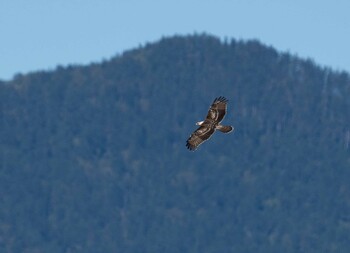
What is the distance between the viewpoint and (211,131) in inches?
2041

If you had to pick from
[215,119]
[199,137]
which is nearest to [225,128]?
[215,119]

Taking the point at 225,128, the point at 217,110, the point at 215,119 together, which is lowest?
the point at 225,128

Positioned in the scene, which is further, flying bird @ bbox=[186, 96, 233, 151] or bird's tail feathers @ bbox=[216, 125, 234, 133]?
flying bird @ bbox=[186, 96, 233, 151]

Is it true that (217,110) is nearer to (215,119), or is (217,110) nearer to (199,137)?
(215,119)

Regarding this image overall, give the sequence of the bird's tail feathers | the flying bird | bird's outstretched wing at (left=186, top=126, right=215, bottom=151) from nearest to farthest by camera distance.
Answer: the bird's tail feathers, the flying bird, bird's outstretched wing at (left=186, top=126, right=215, bottom=151)

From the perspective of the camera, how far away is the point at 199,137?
52.7 m

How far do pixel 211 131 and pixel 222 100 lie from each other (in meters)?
0.98

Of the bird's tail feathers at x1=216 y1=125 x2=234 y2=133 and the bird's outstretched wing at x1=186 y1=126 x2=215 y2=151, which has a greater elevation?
the bird's outstretched wing at x1=186 y1=126 x2=215 y2=151

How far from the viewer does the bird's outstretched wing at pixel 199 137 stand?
52.0 metres

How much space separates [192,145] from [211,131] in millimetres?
1151

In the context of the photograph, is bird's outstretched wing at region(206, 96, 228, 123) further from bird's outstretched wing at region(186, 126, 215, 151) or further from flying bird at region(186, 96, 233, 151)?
bird's outstretched wing at region(186, 126, 215, 151)

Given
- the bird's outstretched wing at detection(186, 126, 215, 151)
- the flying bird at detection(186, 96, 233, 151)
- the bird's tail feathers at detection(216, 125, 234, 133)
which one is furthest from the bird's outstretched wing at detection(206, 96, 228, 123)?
the bird's outstretched wing at detection(186, 126, 215, 151)

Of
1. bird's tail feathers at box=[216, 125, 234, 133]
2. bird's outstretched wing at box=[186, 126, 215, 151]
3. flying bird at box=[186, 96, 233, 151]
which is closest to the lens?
bird's tail feathers at box=[216, 125, 234, 133]

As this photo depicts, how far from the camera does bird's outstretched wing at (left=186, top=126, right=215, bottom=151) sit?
52.0 metres
